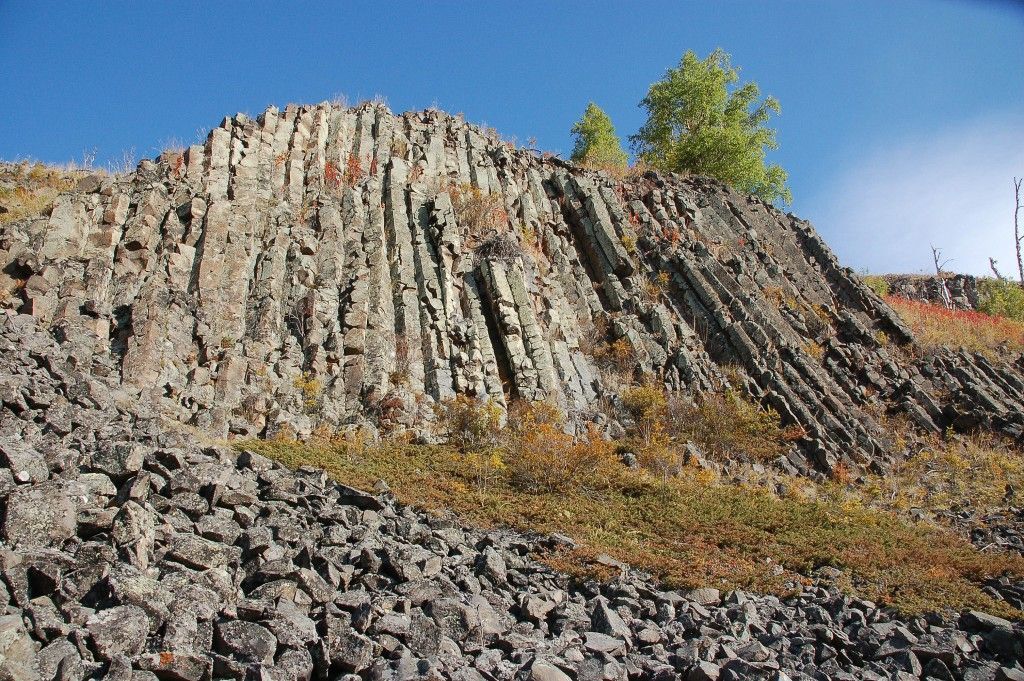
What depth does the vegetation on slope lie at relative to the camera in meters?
9.70

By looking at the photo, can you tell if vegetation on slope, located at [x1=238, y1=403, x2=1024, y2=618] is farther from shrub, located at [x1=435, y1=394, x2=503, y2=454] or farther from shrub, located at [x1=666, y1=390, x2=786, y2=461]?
shrub, located at [x1=666, y1=390, x2=786, y2=461]

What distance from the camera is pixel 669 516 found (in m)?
12.1

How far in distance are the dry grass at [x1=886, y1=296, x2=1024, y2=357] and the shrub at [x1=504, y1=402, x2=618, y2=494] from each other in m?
14.6

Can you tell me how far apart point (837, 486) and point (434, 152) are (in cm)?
1698

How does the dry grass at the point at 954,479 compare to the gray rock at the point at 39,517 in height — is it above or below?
below

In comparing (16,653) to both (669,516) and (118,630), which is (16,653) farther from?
(669,516)

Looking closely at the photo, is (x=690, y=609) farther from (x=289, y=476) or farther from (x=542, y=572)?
(x=289, y=476)

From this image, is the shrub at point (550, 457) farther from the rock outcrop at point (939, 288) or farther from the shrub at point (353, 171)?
the rock outcrop at point (939, 288)

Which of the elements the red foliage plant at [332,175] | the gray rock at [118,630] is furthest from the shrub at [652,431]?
the red foliage plant at [332,175]

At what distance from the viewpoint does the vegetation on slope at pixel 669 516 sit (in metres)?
9.70

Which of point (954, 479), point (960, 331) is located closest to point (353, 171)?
point (954, 479)

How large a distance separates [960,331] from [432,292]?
67.2 ft

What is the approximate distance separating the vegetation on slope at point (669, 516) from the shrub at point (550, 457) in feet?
0.09

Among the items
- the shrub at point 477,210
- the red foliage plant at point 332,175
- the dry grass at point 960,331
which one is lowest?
the dry grass at point 960,331
